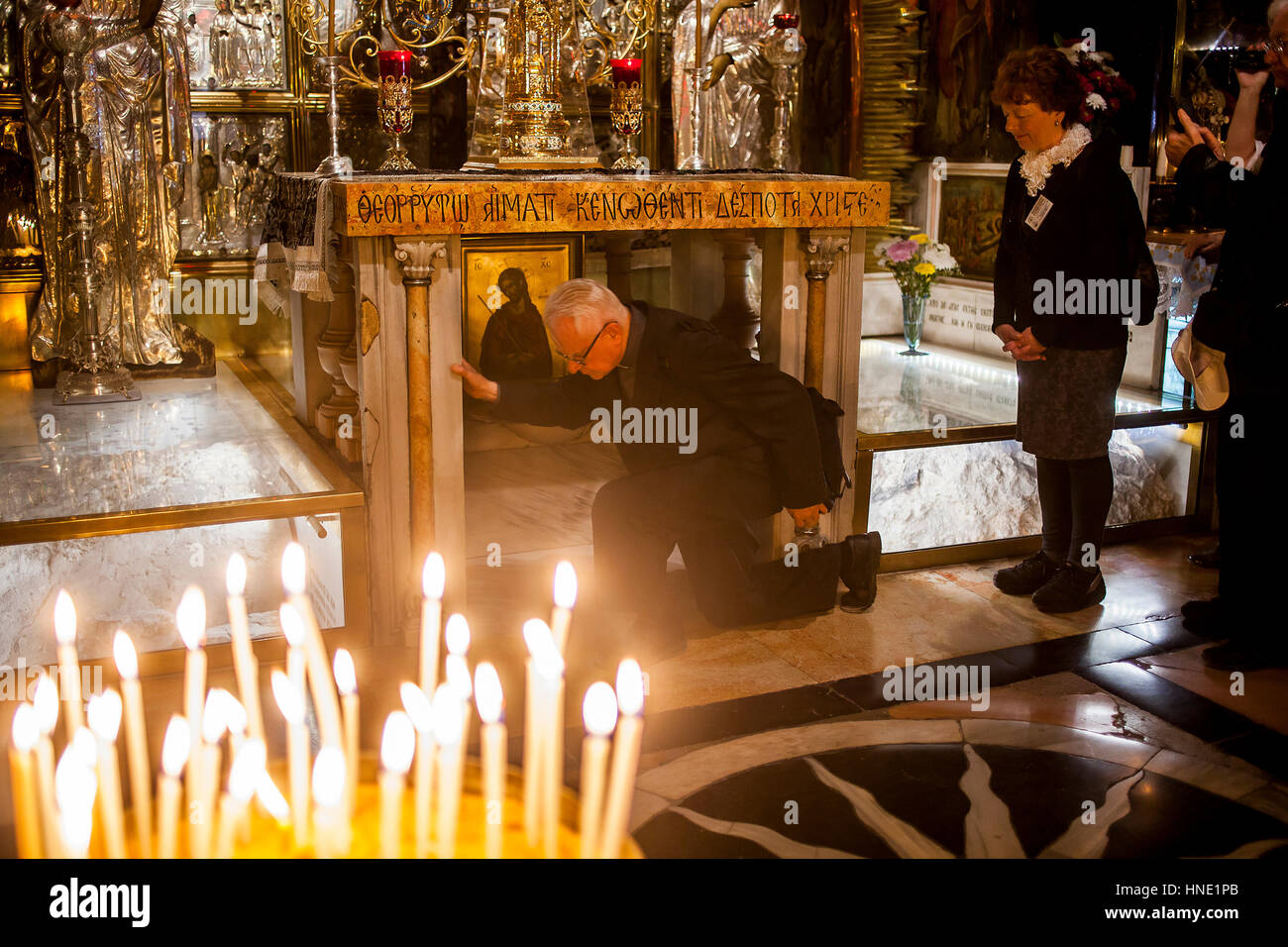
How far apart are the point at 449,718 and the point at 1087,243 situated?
3395 mm

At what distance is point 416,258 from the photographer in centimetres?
402

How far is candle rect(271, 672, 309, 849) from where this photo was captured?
1.65m

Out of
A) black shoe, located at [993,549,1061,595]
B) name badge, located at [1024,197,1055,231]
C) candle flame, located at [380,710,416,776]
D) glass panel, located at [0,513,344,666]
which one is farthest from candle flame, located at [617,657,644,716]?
black shoe, located at [993,549,1061,595]

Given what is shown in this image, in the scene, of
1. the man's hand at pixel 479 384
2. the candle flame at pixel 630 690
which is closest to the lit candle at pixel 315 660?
the candle flame at pixel 630 690

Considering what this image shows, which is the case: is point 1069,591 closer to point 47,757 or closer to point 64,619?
point 64,619

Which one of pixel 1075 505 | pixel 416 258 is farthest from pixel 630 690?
pixel 1075 505

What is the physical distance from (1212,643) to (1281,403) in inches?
33.2

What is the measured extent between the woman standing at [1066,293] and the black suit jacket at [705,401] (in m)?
0.99

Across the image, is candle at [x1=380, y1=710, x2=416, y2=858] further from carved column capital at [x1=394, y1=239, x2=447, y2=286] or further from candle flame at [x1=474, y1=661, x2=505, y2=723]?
carved column capital at [x1=394, y1=239, x2=447, y2=286]

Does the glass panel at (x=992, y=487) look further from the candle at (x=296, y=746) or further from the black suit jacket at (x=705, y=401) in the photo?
the candle at (x=296, y=746)

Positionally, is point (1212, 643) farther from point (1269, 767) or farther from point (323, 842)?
point (323, 842)

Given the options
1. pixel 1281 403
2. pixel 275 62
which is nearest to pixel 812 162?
pixel 275 62

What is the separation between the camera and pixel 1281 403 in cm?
400

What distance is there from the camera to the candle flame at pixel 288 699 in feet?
5.66
